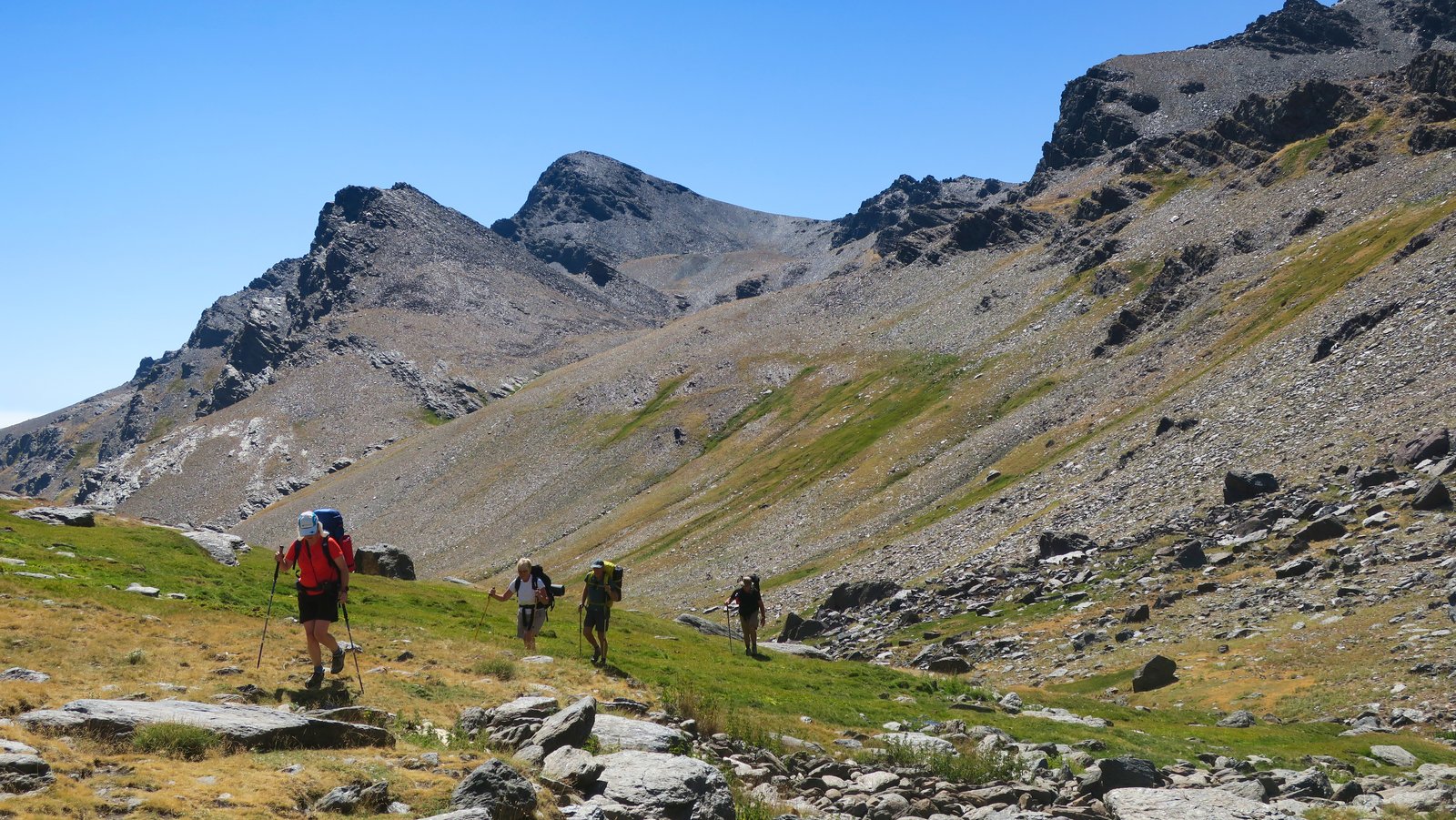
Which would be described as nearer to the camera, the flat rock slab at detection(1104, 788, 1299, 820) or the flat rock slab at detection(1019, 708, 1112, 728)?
the flat rock slab at detection(1104, 788, 1299, 820)

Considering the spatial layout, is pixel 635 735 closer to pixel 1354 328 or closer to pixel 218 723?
pixel 218 723

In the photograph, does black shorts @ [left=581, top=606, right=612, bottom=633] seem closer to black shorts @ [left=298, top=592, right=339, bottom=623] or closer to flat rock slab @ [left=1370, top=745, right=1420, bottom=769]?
black shorts @ [left=298, top=592, right=339, bottom=623]

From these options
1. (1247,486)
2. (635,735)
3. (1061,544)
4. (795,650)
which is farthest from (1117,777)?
(1061,544)

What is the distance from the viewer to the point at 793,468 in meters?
116

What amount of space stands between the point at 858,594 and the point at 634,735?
145 ft

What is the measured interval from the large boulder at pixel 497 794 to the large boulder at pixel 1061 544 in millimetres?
45849

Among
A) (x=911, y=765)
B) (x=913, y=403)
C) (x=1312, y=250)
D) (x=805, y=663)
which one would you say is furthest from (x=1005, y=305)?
(x=911, y=765)

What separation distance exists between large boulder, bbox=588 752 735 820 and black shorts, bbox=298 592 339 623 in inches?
280

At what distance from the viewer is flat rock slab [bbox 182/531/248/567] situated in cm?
4219

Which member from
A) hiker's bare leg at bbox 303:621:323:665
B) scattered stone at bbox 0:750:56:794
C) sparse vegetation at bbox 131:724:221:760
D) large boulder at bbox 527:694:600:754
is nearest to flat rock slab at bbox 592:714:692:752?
large boulder at bbox 527:694:600:754

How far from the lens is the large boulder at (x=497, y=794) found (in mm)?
13086

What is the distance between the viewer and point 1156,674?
119 feet

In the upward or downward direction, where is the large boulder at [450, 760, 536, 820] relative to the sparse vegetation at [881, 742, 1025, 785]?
upward

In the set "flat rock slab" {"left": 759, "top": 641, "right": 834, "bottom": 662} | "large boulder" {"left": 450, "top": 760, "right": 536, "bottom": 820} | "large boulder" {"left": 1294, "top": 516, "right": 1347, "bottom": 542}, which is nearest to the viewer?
"large boulder" {"left": 450, "top": 760, "right": 536, "bottom": 820}
